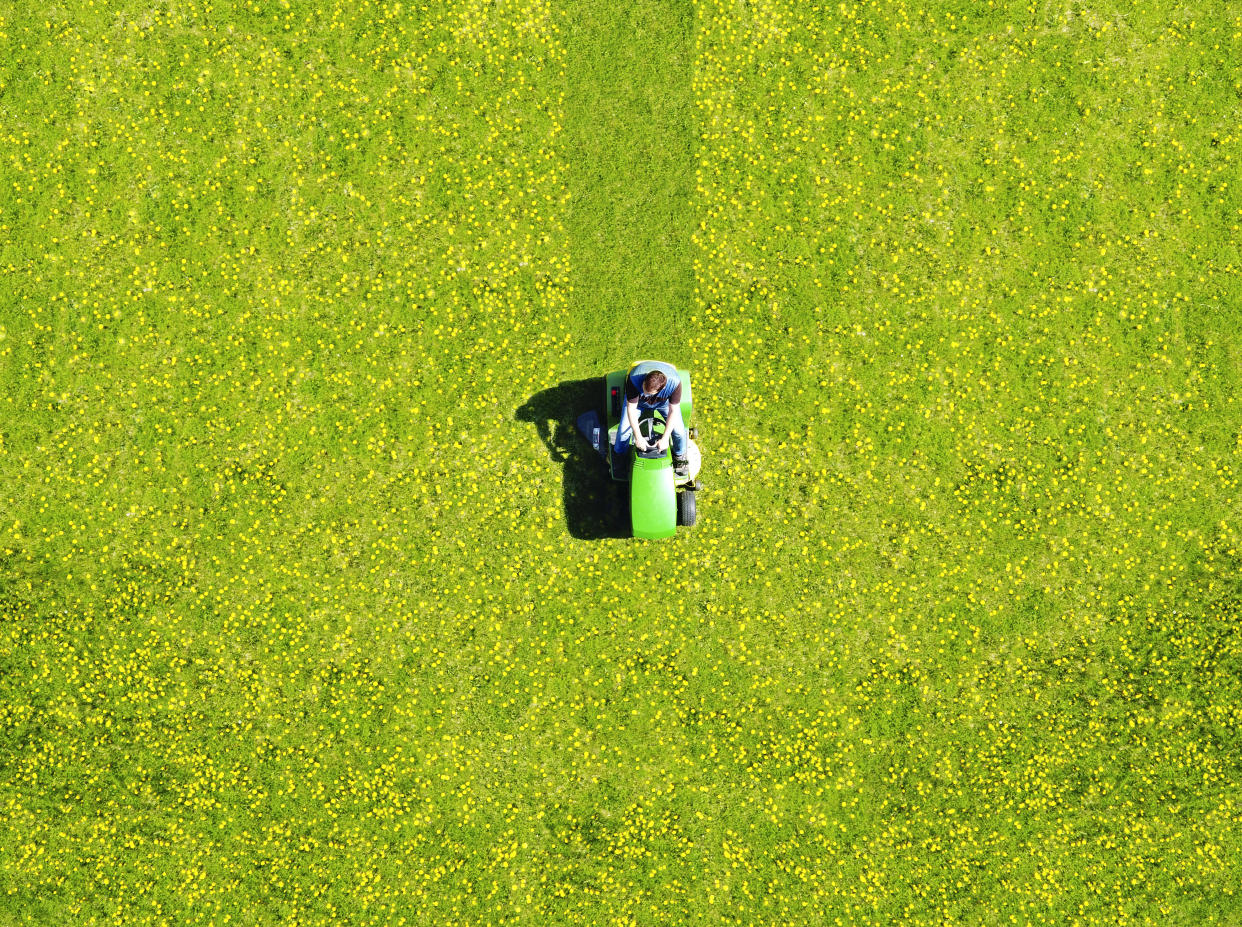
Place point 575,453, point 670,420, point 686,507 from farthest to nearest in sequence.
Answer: point 575,453 < point 686,507 < point 670,420

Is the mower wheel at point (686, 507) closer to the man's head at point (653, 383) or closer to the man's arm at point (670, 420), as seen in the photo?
the man's arm at point (670, 420)

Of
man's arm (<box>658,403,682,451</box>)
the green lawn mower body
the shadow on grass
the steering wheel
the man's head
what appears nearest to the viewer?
the man's head

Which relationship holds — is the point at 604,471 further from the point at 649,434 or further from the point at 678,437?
the point at 678,437

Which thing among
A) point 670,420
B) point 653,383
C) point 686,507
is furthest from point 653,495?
point 653,383

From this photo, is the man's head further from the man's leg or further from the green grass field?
the green grass field

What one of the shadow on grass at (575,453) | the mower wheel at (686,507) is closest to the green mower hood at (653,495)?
the mower wheel at (686,507)

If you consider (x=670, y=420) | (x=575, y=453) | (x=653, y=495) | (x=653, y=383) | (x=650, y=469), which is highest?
(x=653, y=383)

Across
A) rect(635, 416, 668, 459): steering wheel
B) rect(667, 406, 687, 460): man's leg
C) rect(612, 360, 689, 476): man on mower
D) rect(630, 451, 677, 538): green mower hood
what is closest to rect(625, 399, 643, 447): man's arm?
rect(612, 360, 689, 476): man on mower
